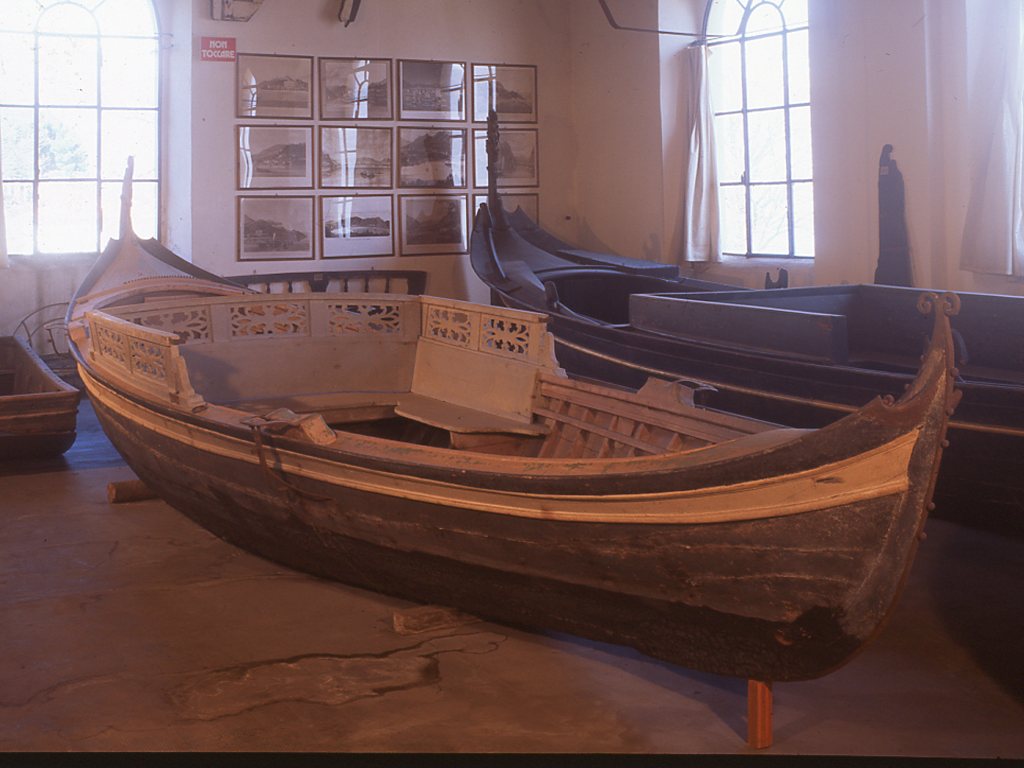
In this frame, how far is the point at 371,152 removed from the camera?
10430mm

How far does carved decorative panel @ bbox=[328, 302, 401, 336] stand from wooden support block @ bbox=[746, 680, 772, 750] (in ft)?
10.1

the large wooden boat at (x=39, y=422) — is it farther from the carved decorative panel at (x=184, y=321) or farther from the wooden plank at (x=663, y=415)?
the wooden plank at (x=663, y=415)

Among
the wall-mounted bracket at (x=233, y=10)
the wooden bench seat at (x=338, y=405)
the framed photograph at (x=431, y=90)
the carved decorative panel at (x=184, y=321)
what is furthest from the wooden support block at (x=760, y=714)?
the wall-mounted bracket at (x=233, y=10)

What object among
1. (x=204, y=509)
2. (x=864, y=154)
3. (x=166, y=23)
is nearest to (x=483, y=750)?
(x=204, y=509)

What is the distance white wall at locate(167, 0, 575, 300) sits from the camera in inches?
384

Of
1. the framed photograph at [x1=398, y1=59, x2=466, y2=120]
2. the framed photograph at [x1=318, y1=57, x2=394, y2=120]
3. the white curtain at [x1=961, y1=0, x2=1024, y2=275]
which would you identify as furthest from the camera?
the framed photograph at [x1=398, y1=59, x2=466, y2=120]

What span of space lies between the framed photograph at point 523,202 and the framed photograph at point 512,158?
0.41 ft

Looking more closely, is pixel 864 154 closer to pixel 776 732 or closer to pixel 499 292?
pixel 499 292

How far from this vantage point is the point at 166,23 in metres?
9.92

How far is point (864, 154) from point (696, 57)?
99.2 inches

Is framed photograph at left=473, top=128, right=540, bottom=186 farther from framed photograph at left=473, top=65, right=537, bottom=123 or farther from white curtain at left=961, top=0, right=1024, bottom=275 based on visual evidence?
white curtain at left=961, top=0, right=1024, bottom=275

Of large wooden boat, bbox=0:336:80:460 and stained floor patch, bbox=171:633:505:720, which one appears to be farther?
large wooden boat, bbox=0:336:80:460

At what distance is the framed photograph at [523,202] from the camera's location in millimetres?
10898

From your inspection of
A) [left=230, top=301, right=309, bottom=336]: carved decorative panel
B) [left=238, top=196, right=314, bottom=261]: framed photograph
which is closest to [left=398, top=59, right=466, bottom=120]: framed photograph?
[left=238, top=196, right=314, bottom=261]: framed photograph
